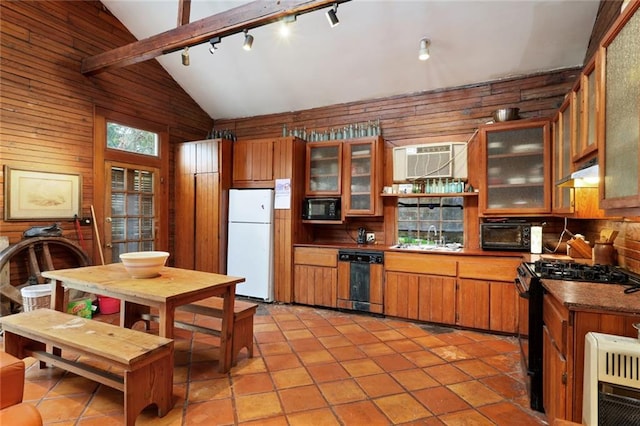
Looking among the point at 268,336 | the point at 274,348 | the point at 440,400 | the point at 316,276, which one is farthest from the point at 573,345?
the point at 316,276

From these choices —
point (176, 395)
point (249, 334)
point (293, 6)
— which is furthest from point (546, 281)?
point (293, 6)

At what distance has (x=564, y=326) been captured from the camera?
5.01 ft

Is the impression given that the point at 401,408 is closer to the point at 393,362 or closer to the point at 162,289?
the point at 393,362

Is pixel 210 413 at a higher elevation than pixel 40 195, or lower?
lower

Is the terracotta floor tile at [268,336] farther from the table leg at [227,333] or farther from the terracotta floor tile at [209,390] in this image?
the terracotta floor tile at [209,390]

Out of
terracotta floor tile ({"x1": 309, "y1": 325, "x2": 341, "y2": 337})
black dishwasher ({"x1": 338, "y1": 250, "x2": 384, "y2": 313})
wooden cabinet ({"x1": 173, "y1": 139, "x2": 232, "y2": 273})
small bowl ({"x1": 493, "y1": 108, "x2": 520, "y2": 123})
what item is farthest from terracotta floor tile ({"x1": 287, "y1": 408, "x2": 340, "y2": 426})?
small bowl ({"x1": 493, "y1": 108, "x2": 520, "y2": 123})

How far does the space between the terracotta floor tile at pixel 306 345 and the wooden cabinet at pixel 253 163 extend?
7.31 feet

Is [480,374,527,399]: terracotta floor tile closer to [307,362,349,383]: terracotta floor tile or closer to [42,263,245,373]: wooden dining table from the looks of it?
[307,362,349,383]: terracotta floor tile

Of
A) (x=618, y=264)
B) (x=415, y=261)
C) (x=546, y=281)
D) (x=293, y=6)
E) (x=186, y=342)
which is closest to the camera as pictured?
(x=546, y=281)

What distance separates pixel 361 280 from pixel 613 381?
287 centimetres

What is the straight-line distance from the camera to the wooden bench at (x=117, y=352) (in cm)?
179

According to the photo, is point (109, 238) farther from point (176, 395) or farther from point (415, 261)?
point (415, 261)

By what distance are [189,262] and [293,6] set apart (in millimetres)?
3836

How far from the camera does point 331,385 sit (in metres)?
2.38
